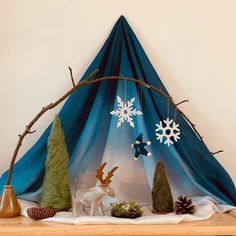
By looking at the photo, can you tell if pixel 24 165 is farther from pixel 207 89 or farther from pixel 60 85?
pixel 207 89

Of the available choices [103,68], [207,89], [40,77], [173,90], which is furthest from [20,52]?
[207,89]

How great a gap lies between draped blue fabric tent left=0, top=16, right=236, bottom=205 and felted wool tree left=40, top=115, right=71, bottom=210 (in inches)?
3.2

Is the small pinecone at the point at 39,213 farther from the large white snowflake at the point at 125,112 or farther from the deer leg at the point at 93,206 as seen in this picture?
the large white snowflake at the point at 125,112

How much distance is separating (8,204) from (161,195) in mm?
396

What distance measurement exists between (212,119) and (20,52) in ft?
2.11

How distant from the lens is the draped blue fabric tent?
1.01 metres

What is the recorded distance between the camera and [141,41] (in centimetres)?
110

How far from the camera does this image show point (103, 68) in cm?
106

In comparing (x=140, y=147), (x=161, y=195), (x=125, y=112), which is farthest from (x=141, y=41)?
(x=161, y=195)

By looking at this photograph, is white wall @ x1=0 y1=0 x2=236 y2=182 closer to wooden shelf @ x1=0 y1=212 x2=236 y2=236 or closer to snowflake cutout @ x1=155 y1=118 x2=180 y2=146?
snowflake cutout @ x1=155 y1=118 x2=180 y2=146

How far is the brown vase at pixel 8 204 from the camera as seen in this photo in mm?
869

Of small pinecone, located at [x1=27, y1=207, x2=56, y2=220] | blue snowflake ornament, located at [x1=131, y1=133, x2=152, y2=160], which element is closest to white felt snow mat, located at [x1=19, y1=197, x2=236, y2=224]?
small pinecone, located at [x1=27, y1=207, x2=56, y2=220]

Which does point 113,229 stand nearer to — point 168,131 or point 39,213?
point 39,213

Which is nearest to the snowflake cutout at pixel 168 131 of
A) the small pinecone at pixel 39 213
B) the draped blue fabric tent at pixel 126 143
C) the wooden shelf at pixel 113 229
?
the draped blue fabric tent at pixel 126 143
